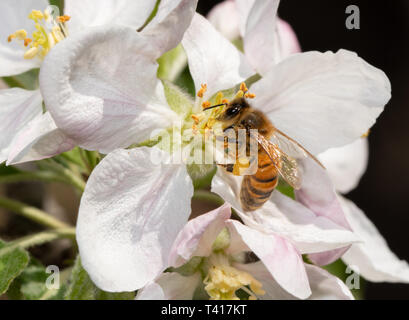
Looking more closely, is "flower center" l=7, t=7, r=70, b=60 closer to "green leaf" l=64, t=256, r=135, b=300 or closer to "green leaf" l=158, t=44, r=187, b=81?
"green leaf" l=158, t=44, r=187, b=81

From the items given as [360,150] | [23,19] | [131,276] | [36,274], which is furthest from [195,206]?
[131,276]

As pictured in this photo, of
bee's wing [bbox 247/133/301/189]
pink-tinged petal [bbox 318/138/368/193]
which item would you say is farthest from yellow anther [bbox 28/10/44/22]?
pink-tinged petal [bbox 318/138/368/193]

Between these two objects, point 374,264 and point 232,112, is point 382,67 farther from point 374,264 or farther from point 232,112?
point 232,112

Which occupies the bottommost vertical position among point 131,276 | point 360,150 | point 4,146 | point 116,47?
point 360,150

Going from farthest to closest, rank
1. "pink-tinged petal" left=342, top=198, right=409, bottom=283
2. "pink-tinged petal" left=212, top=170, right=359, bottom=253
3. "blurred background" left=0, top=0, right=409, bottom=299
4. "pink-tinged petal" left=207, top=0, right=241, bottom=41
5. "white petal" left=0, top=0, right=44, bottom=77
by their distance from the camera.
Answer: "blurred background" left=0, top=0, right=409, bottom=299
"pink-tinged petal" left=207, top=0, right=241, bottom=41
"pink-tinged petal" left=342, top=198, right=409, bottom=283
"white petal" left=0, top=0, right=44, bottom=77
"pink-tinged petal" left=212, top=170, right=359, bottom=253

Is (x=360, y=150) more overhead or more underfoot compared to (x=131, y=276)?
more underfoot

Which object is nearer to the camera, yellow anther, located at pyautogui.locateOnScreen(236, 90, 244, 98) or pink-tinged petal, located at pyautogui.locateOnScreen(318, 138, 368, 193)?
yellow anther, located at pyautogui.locateOnScreen(236, 90, 244, 98)

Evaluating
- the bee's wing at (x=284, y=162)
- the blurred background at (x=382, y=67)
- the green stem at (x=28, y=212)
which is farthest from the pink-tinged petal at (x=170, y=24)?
the blurred background at (x=382, y=67)

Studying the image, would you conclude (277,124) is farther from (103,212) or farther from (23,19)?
(23,19)
